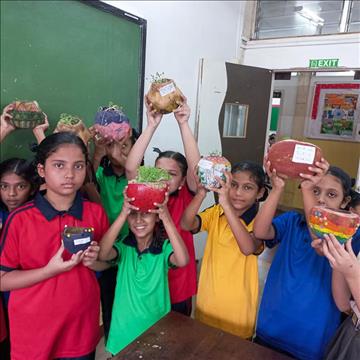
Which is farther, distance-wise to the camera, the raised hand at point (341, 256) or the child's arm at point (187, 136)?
the child's arm at point (187, 136)

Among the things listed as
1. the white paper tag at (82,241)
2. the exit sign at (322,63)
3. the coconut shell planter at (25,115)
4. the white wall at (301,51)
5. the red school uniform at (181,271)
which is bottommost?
the red school uniform at (181,271)

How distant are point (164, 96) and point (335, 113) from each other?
13.9ft

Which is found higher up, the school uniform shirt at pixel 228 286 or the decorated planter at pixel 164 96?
the decorated planter at pixel 164 96

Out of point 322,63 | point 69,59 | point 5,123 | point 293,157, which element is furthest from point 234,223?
point 322,63

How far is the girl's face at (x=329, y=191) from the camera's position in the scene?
4.55 feet

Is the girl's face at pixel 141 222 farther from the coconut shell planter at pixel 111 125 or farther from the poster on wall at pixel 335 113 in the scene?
the poster on wall at pixel 335 113

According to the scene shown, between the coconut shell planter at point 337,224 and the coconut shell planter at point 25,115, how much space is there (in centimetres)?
134

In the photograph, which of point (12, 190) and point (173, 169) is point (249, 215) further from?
point (12, 190)

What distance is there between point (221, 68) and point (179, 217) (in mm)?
2258

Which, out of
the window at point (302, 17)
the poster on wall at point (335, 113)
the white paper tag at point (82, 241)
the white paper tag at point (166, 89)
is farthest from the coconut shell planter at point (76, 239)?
the poster on wall at point (335, 113)

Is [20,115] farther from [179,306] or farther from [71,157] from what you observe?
[179,306]

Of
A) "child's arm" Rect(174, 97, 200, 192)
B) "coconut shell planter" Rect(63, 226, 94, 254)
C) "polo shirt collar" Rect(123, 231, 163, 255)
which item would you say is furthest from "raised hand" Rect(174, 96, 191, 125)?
"coconut shell planter" Rect(63, 226, 94, 254)

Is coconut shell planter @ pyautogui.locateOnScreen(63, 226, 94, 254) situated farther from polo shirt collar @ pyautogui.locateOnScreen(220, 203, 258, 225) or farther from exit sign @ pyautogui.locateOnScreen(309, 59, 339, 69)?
exit sign @ pyautogui.locateOnScreen(309, 59, 339, 69)

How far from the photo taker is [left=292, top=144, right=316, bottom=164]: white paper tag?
1220 millimetres
